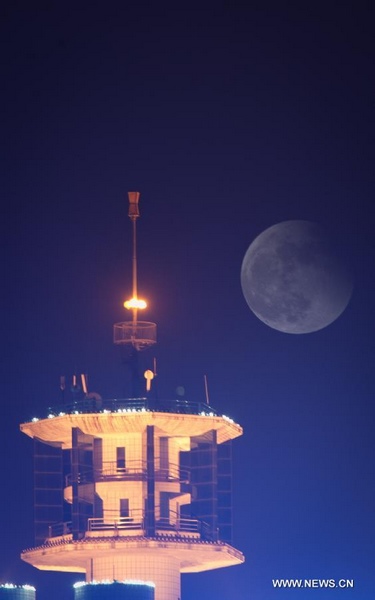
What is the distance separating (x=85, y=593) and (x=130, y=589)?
447 centimetres

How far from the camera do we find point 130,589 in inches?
7736

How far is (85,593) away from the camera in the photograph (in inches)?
7785
